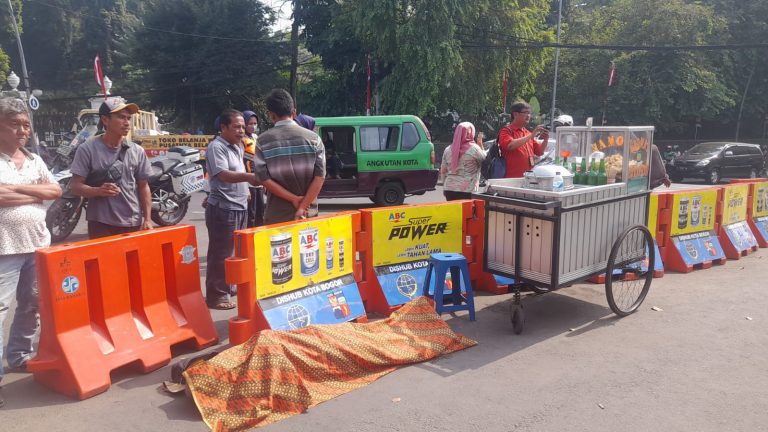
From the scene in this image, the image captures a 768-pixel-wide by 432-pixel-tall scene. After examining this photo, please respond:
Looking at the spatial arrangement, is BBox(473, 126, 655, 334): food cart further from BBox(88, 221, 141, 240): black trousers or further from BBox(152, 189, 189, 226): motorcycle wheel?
BBox(152, 189, 189, 226): motorcycle wheel

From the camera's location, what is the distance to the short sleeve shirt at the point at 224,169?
5.20m

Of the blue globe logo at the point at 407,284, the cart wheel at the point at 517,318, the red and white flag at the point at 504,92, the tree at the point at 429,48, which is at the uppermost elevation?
the tree at the point at 429,48

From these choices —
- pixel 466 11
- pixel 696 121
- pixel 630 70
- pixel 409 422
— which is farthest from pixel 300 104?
pixel 409 422

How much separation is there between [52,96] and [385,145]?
4850cm

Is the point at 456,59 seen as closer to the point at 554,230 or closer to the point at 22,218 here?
the point at 554,230

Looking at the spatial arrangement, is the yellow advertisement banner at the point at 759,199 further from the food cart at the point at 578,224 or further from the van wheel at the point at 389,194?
the van wheel at the point at 389,194

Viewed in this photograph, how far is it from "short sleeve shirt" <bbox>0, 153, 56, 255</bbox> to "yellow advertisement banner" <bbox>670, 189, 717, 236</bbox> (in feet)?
21.5

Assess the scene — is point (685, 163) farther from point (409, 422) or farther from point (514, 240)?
point (409, 422)

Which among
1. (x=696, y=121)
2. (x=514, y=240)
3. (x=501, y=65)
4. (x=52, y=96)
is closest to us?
(x=514, y=240)

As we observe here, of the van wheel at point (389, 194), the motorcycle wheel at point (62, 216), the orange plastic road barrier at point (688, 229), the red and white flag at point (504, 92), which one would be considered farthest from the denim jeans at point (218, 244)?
the red and white flag at point (504, 92)

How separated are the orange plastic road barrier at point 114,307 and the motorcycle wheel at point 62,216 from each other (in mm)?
5006

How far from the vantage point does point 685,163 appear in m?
21.0

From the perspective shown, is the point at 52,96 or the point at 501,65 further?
the point at 52,96

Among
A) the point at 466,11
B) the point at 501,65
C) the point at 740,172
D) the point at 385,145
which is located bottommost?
the point at 740,172
